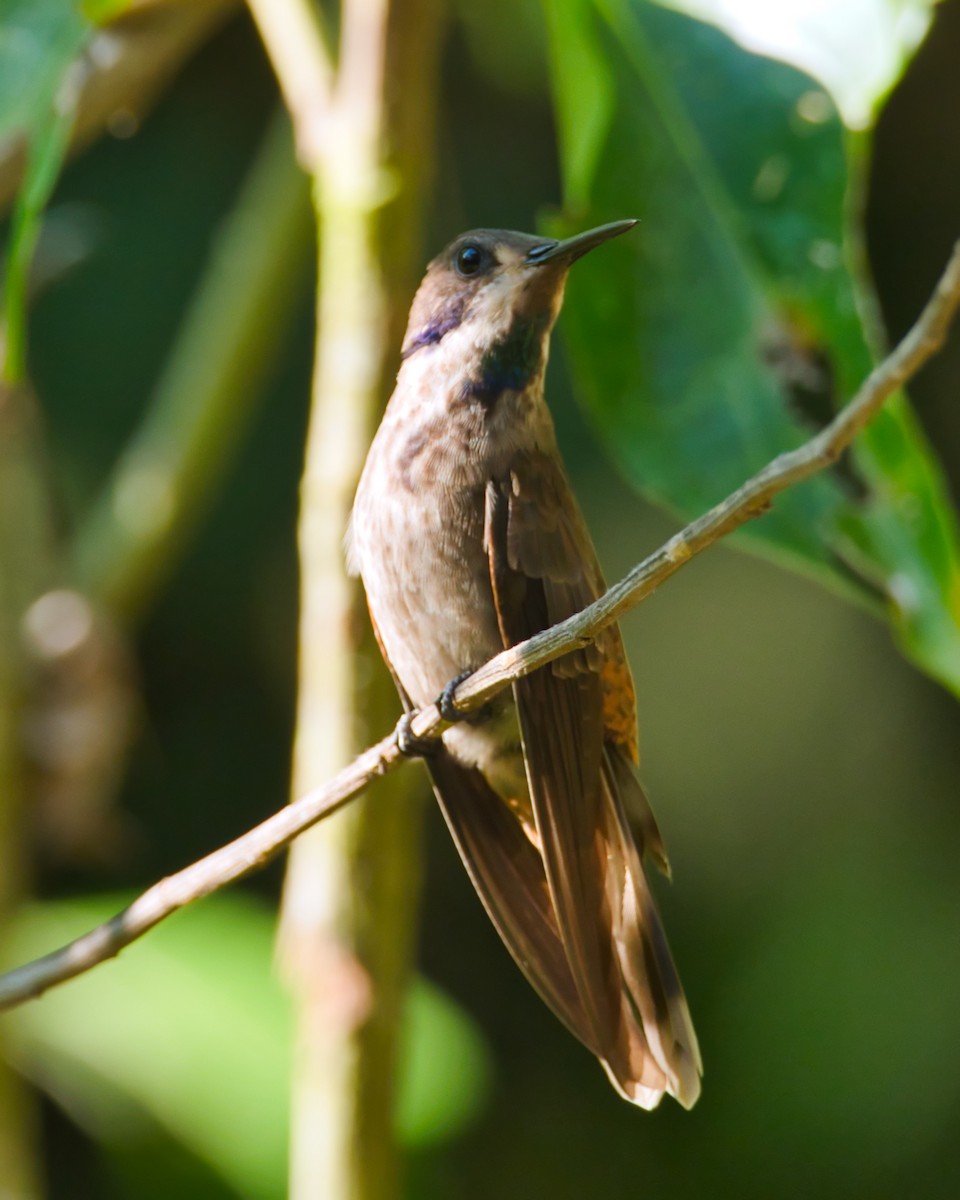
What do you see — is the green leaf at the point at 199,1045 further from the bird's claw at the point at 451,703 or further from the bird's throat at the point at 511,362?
the bird's throat at the point at 511,362

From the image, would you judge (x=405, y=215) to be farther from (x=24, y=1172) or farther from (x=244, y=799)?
(x=244, y=799)

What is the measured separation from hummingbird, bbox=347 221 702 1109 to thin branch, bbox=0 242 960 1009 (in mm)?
366

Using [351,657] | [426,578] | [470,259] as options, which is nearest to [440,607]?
[426,578]

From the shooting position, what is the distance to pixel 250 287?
3277mm

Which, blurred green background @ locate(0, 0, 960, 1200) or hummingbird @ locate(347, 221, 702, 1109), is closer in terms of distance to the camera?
hummingbird @ locate(347, 221, 702, 1109)

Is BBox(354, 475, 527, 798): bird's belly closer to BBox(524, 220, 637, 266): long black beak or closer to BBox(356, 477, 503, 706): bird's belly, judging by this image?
BBox(356, 477, 503, 706): bird's belly

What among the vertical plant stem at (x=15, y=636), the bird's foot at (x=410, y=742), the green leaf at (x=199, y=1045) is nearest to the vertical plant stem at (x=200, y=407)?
the vertical plant stem at (x=15, y=636)

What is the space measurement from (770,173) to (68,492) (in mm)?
2383

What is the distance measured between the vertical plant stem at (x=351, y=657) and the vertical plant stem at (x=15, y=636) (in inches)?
36.0

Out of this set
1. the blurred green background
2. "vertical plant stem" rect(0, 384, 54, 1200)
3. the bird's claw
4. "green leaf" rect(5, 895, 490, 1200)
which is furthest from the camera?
the blurred green background

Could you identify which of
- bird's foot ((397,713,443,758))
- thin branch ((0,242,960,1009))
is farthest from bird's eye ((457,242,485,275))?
thin branch ((0,242,960,1009))

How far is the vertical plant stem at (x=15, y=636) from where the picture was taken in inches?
109

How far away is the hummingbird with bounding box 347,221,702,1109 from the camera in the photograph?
199 cm

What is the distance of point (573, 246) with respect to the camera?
202 centimetres
